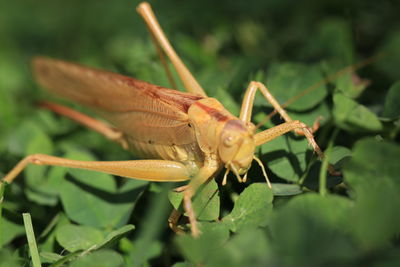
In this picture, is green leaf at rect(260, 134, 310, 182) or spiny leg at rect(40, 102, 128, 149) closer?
green leaf at rect(260, 134, 310, 182)

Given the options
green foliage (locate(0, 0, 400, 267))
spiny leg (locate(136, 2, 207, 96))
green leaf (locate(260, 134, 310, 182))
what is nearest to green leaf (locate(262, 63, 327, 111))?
green foliage (locate(0, 0, 400, 267))

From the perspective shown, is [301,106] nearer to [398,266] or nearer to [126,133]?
[126,133]

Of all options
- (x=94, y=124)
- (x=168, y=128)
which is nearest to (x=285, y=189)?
(x=168, y=128)

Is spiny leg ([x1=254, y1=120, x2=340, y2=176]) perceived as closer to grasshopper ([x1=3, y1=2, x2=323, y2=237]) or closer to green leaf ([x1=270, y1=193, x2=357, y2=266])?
grasshopper ([x1=3, y1=2, x2=323, y2=237])

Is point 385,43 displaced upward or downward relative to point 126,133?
downward

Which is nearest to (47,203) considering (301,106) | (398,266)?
(301,106)

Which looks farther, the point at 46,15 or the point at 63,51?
the point at 46,15
